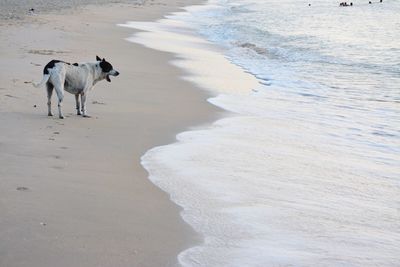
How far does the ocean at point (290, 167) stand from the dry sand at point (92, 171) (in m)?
0.27

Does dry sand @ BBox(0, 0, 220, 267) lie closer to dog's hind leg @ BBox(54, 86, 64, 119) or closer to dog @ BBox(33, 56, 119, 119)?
dog's hind leg @ BBox(54, 86, 64, 119)

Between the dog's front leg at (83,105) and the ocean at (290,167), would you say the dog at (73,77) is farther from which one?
the ocean at (290,167)

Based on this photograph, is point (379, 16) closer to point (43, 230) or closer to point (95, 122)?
point (95, 122)

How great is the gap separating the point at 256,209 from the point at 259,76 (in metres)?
9.67

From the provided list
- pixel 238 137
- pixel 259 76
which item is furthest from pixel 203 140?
pixel 259 76

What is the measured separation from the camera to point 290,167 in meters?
6.79

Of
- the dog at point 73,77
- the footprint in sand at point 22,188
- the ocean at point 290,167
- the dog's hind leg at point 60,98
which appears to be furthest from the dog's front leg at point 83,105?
the footprint in sand at point 22,188

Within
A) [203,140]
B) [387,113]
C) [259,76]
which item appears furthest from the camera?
[259,76]

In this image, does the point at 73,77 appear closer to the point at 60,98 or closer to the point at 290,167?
the point at 60,98

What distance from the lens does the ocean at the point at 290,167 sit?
4.62 metres

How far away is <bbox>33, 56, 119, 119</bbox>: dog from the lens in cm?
869

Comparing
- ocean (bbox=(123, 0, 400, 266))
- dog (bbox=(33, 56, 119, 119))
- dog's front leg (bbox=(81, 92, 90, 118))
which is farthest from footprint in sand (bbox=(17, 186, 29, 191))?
dog's front leg (bbox=(81, 92, 90, 118))

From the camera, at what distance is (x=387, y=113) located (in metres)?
10.5

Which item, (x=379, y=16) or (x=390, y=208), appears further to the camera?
(x=379, y=16)
